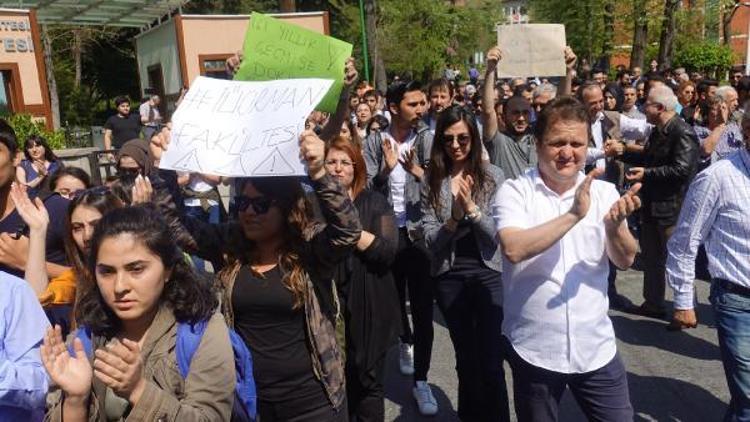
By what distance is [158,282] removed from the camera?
82.1 inches

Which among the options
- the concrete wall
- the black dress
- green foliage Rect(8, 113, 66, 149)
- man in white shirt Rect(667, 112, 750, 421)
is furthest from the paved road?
the concrete wall

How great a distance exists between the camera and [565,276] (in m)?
2.64

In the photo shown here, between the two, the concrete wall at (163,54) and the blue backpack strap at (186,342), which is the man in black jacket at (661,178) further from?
the concrete wall at (163,54)

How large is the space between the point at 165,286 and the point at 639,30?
1036 inches

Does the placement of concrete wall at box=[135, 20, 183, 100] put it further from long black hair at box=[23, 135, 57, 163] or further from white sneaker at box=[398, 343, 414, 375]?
white sneaker at box=[398, 343, 414, 375]

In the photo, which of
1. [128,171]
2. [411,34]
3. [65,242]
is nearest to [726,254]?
[65,242]

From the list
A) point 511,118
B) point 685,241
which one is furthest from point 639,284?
point 685,241

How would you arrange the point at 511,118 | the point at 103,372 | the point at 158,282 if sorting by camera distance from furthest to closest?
1. the point at 511,118
2. the point at 158,282
3. the point at 103,372

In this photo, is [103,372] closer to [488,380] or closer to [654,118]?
[488,380]

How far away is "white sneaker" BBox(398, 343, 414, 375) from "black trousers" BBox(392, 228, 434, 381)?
0.43m

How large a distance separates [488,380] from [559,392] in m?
0.92

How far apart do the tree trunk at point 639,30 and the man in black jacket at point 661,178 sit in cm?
2001

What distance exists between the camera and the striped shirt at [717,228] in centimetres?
300

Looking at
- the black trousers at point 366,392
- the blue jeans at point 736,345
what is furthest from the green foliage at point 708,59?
the black trousers at point 366,392
